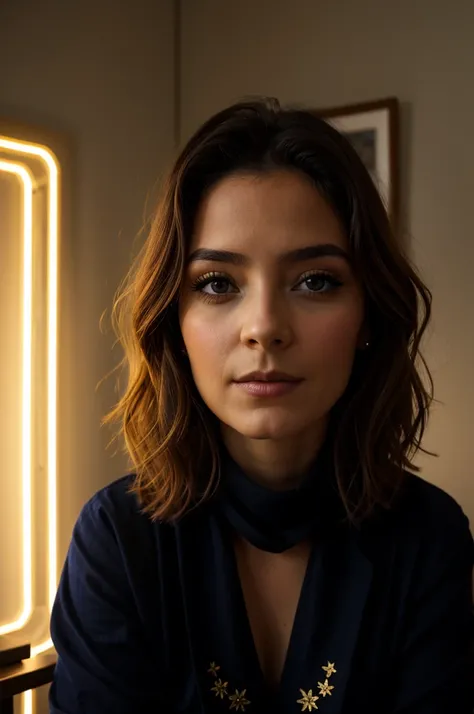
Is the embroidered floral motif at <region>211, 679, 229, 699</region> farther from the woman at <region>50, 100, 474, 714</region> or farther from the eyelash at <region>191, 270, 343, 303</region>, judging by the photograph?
the eyelash at <region>191, 270, 343, 303</region>

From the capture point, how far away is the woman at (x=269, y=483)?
923 millimetres

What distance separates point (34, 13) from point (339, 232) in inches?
34.8

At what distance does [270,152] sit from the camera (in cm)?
97

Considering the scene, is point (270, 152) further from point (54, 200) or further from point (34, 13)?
point (34, 13)

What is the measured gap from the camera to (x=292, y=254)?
0.91 m

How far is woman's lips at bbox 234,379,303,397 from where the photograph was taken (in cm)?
90

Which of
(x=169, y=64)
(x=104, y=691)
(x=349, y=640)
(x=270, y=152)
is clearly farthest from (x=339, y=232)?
(x=169, y=64)

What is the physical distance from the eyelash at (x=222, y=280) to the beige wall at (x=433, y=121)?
662 mm

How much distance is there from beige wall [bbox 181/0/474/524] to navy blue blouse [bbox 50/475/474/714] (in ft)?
1.71

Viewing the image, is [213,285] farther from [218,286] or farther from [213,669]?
[213,669]

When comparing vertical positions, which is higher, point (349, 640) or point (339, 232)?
point (339, 232)

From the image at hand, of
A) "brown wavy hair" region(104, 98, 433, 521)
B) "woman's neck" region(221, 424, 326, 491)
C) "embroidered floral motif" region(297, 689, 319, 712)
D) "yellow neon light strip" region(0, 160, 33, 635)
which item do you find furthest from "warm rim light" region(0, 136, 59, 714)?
"embroidered floral motif" region(297, 689, 319, 712)

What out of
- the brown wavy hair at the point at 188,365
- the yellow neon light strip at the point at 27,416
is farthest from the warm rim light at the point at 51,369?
the brown wavy hair at the point at 188,365

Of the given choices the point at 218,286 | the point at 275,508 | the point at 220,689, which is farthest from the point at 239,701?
the point at 218,286
